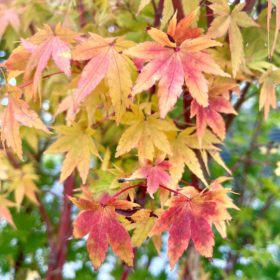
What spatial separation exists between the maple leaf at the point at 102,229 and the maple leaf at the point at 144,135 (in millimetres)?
103

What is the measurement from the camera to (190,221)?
779mm

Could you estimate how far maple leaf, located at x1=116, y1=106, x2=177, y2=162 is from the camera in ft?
2.83

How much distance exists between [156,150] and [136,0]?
15.1 inches

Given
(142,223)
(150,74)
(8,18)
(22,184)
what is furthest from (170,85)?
(22,184)

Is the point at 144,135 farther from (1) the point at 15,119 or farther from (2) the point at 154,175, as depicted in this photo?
(1) the point at 15,119

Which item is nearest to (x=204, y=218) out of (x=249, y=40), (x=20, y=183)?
(x=249, y=40)

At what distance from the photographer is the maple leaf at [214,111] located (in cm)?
86

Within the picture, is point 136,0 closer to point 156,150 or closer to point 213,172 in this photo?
point 156,150

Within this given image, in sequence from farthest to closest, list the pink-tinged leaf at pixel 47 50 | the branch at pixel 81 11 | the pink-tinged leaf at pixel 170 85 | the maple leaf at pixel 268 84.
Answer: the branch at pixel 81 11, the maple leaf at pixel 268 84, the pink-tinged leaf at pixel 47 50, the pink-tinged leaf at pixel 170 85

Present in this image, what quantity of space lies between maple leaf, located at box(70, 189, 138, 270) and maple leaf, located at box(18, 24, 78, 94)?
0.21 meters

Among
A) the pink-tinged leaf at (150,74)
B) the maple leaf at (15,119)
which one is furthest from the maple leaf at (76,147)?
the pink-tinged leaf at (150,74)

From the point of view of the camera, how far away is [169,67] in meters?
0.75

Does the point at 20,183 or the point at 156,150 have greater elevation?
the point at 156,150

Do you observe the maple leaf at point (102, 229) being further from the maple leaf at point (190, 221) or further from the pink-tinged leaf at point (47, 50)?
the pink-tinged leaf at point (47, 50)
